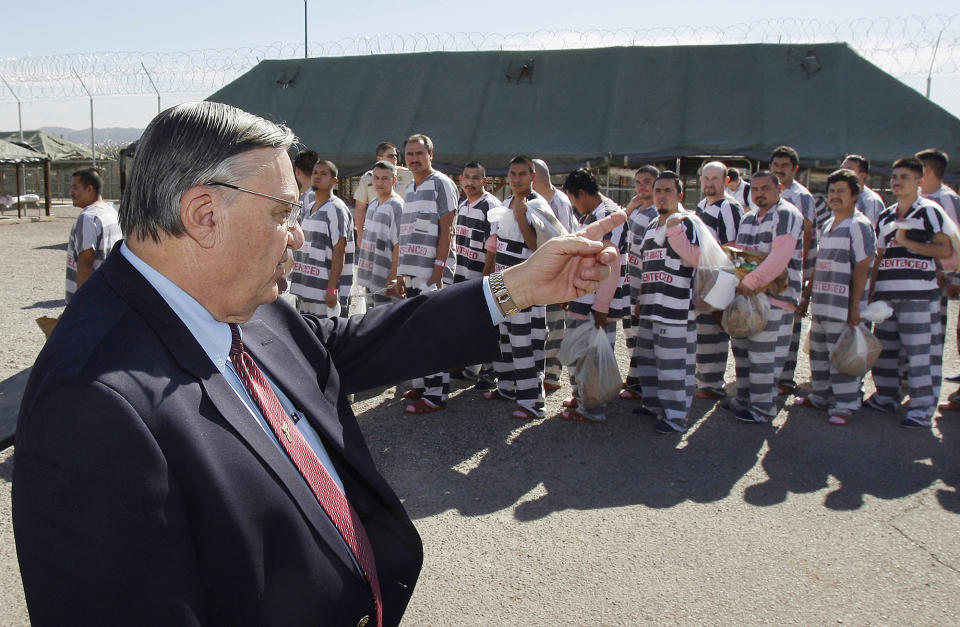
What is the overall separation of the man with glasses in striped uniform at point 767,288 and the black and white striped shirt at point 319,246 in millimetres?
3344

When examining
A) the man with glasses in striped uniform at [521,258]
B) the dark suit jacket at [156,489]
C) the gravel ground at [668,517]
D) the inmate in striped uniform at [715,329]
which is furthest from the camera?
the inmate in striped uniform at [715,329]

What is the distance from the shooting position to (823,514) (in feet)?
14.2

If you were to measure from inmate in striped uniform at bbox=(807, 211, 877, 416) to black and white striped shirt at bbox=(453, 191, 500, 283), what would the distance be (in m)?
2.85

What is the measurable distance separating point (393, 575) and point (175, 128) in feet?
3.53

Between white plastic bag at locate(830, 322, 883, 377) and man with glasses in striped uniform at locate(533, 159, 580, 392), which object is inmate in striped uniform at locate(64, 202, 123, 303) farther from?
white plastic bag at locate(830, 322, 883, 377)

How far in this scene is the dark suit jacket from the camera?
1.10 metres

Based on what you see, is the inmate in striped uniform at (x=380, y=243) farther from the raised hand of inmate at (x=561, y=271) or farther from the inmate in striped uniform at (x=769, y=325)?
the raised hand of inmate at (x=561, y=271)

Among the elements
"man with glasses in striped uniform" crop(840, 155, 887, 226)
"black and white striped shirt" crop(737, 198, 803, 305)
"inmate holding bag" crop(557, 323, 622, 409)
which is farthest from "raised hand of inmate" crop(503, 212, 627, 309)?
"man with glasses in striped uniform" crop(840, 155, 887, 226)

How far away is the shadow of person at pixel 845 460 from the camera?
466 cm

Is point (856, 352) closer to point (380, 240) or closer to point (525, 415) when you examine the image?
point (525, 415)

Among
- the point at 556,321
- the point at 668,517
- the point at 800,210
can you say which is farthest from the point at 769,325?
the point at 668,517

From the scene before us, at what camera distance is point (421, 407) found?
20.1 feet

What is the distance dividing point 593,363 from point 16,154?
23216mm

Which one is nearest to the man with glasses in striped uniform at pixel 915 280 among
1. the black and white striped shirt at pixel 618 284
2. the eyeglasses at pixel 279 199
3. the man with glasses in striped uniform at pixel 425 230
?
the black and white striped shirt at pixel 618 284
